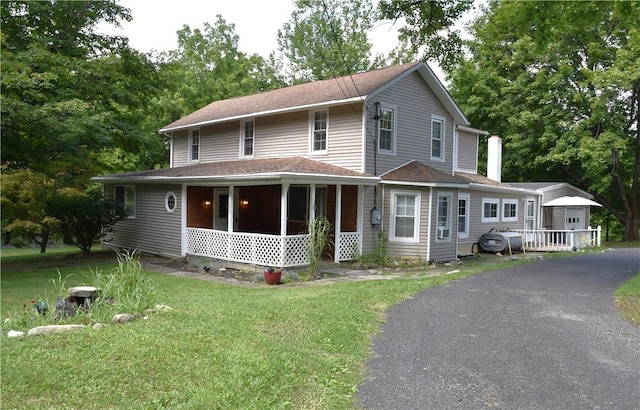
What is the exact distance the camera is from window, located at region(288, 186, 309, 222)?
16.5m

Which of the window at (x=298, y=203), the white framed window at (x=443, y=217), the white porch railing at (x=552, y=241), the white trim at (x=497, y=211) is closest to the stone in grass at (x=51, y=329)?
the window at (x=298, y=203)

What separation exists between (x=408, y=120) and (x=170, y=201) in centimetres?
896

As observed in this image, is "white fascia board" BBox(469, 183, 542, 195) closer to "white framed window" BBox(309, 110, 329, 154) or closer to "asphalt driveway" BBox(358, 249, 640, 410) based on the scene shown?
"white framed window" BBox(309, 110, 329, 154)

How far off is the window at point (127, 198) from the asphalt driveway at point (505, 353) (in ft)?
44.1

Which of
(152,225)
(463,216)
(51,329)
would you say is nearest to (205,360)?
(51,329)

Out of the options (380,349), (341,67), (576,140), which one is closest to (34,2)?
(380,349)

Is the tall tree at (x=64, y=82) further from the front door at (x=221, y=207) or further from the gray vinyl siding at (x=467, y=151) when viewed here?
the gray vinyl siding at (x=467, y=151)

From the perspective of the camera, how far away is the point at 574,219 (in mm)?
24766

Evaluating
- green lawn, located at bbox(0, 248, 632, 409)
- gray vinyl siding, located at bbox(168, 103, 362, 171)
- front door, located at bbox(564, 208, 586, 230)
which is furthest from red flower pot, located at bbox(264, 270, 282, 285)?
front door, located at bbox(564, 208, 586, 230)

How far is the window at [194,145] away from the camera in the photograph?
67.6ft

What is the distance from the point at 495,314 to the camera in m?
7.77

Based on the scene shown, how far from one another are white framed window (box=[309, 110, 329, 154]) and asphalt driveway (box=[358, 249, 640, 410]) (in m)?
7.20

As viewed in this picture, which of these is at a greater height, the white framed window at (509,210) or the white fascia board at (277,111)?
the white fascia board at (277,111)

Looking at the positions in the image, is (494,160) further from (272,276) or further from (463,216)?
(272,276)
